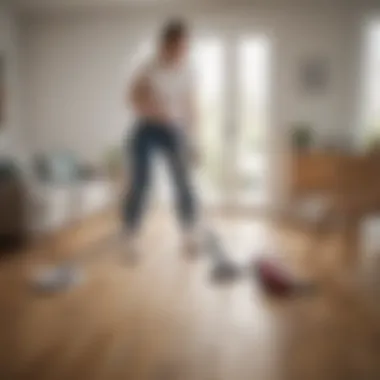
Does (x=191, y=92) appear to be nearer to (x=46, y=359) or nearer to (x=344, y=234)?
(x=344, y=234)

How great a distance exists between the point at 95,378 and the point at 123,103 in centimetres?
75

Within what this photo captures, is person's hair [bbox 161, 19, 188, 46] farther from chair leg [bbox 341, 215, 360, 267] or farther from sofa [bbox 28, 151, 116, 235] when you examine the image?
chair leg [bbox 341, 215, 360, 267]

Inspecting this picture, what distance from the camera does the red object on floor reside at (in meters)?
1.56

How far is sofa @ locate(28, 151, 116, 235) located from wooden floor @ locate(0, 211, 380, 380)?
0.22 feet

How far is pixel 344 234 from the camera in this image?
1621 millimetres

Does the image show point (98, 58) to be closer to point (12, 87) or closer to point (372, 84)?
point (12, 87)

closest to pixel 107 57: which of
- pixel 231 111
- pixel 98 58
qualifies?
pixel 98 58

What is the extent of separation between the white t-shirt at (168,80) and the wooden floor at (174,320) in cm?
36

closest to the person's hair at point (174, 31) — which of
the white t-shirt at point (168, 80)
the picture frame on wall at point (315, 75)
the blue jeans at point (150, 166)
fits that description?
the white t-shirt at point (168, 80)

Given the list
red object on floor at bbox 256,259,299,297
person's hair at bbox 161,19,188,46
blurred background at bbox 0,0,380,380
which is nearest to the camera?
blurred background at bbox 0,0,380,380

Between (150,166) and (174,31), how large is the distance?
48 centimetres

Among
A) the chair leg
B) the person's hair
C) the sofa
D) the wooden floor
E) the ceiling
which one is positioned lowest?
the wooden floor

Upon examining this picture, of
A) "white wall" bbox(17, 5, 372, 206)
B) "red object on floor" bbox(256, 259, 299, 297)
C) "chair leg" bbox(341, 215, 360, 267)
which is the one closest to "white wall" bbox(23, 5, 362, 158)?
"white wall" bbox(17, 5, 372, 206)

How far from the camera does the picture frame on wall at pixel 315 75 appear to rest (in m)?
1.49
